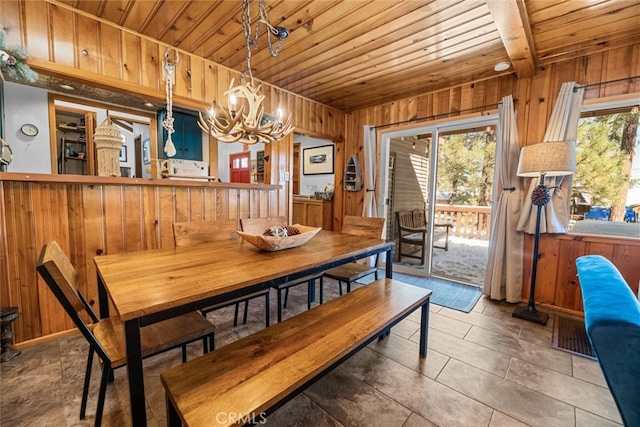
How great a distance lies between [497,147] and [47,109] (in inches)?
223

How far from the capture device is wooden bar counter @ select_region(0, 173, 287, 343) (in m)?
1.88

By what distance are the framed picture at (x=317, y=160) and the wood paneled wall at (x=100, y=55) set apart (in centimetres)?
247

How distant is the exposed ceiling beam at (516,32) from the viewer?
1731 millimetres

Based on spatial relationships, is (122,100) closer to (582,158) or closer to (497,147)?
(497,147)

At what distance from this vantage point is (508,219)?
2.80m

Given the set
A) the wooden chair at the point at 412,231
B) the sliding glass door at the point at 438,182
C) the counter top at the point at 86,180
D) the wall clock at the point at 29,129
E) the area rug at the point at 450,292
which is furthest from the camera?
the wooden chair at the point at 412,231

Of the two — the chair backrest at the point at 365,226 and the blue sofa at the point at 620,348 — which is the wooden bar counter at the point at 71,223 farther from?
the blue sofa at the point at 620,348

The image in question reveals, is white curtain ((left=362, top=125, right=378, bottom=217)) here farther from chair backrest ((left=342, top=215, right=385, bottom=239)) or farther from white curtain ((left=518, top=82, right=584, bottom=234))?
white curtain ((left=518, top=82, right=584, bottom=234))

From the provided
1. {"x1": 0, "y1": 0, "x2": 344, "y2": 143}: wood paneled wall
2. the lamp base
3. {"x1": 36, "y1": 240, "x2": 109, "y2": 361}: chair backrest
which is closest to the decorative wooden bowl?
{"x1": 36, "y1": 240, "x2": 109, "y2": 361}: chair backrest

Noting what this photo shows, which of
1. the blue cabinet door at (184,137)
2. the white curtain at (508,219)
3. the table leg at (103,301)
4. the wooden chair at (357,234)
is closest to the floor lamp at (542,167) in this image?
the white curtain at (508,219)

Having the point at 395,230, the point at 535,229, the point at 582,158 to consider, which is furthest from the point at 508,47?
the point at 395,230

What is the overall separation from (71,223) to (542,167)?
3906 mm

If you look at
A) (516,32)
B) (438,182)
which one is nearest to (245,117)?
(516,32)

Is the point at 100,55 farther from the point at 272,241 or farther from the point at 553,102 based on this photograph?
the point at 553,102
